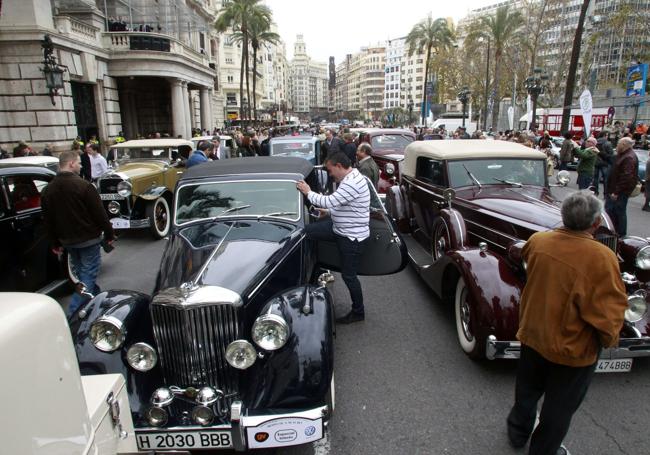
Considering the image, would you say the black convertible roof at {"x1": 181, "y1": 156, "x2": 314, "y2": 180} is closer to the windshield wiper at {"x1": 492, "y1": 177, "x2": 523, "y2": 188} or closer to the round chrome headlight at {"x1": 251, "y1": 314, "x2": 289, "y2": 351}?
the round chrome headlight at {"x1": 251, "y1": 314, "x2": 289, "y2": 351}

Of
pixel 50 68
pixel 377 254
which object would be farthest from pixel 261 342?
pixel 50 68

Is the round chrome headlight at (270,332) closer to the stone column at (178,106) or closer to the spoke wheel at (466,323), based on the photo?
the spoke wheel at (466,323)

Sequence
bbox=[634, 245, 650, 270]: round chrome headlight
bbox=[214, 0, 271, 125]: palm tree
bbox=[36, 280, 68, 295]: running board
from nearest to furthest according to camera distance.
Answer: bbox=[634, 245, 650, 270]: round chrome headlight
bbox=[36, 280, 68, 295]: running board
bbox=[214, 0, 271, 125]: palm tree

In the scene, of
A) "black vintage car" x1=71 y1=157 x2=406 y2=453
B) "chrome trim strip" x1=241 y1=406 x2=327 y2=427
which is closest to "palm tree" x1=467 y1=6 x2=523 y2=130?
"black vintage car" x1=71 y1=157 x2=406 y2=453

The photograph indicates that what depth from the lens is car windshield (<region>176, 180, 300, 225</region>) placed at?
14.2ft

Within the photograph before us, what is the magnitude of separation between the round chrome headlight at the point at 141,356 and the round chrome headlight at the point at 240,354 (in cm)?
54

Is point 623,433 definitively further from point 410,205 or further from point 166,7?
point 166,7

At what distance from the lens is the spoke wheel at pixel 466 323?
12.5ft

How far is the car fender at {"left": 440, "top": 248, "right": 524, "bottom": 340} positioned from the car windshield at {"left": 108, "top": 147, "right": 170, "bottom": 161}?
903 centimetres

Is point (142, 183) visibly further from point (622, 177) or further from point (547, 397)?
point (622, 177)

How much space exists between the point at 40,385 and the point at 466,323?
12.1ft

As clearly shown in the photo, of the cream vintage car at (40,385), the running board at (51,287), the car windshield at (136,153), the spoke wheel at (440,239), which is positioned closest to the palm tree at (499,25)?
the car windshield at (136,153)

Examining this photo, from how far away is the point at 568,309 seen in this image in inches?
93.5

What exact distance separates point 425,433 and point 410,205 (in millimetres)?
4894
